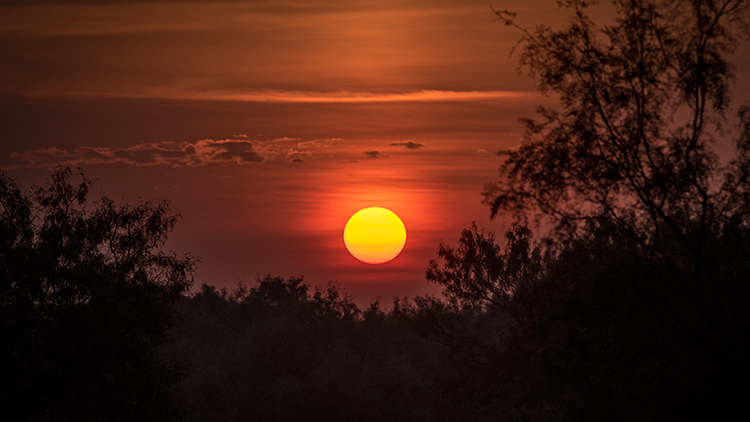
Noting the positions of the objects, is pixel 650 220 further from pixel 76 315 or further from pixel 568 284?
pixel 76 315

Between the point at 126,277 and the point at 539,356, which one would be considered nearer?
the point at 539,356

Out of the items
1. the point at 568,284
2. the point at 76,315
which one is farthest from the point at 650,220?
the point at 76,315

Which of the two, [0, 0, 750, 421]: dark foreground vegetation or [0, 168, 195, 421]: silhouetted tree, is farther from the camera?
[0, 168, 195, 421]: silhouetted tree

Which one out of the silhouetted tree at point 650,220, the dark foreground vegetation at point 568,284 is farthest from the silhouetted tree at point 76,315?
the silhouetted tree at point 650,220

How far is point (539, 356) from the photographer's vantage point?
21.4 meters

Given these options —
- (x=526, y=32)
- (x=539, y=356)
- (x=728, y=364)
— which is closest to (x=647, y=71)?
(x=526, y=32)

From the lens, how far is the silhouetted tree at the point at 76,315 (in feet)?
72.3

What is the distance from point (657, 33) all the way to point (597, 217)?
164 inches

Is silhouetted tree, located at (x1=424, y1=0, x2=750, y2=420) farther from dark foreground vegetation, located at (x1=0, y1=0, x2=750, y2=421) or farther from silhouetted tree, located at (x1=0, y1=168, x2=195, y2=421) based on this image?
silhouetted tree, located at (x1=0, y1=168, x2=195, y2=421)

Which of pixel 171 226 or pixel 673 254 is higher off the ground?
pixel 171 226

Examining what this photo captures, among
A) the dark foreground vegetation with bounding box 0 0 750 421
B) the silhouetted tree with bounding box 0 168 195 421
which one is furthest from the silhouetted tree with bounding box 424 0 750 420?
the silhouetted tree with bounding box 0 168 195 421

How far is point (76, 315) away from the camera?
72.9 feet

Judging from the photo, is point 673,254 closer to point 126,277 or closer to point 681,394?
point 681,394

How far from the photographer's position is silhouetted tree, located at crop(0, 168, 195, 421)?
868 inches
